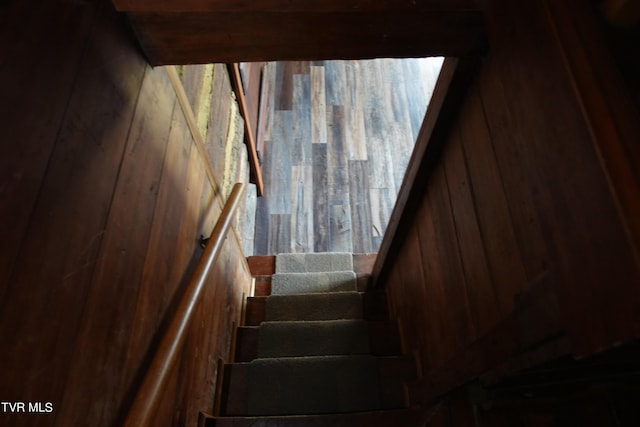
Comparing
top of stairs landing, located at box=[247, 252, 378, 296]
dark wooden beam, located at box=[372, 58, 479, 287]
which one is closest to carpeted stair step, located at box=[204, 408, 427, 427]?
dark wooden beam, located at box=[372, 58, 479, 287]

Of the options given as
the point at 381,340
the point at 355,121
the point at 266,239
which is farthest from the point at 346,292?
the point at 355,121

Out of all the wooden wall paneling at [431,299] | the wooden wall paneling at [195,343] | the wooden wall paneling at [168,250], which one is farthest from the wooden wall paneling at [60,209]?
the wooden wall paneling at [431,299]

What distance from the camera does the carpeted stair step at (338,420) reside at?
168cm

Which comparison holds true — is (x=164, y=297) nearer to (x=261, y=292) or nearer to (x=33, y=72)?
(x=33, y=72)

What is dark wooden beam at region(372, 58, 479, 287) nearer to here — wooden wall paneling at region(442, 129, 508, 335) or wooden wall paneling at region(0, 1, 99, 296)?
wooden wall paneling at region(442, 129, 508, 335)

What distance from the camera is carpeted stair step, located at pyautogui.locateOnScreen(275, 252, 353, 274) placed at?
304 centimetres

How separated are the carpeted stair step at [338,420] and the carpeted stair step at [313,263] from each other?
137 cm

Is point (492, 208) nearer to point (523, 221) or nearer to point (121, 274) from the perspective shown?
point (523, 221)

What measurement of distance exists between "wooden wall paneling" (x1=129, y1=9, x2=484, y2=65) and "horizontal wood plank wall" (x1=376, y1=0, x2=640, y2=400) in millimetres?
123

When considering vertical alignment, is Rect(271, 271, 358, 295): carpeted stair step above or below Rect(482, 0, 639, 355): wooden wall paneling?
above

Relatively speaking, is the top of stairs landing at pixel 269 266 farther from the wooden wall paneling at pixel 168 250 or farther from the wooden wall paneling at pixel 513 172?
the wooden wall paneling at pixel 513 172

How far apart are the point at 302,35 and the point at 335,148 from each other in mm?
3336

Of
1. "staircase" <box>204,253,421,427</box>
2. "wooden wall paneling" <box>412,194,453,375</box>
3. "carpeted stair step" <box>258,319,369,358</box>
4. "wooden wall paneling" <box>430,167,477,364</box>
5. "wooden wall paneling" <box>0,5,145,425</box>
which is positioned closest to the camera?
"wooden wall paneling" <box>0,5,145,425</box>

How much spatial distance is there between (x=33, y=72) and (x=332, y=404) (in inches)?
69.0
